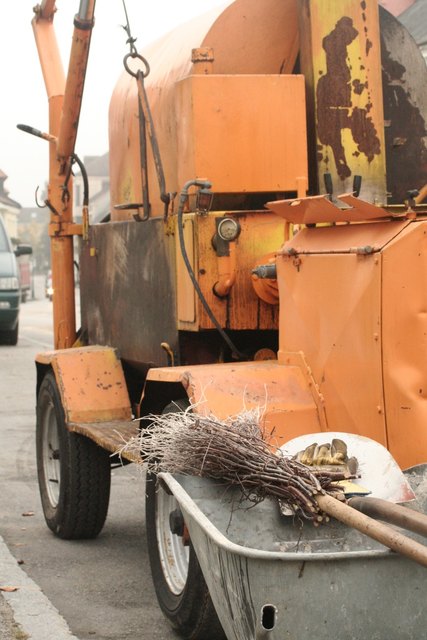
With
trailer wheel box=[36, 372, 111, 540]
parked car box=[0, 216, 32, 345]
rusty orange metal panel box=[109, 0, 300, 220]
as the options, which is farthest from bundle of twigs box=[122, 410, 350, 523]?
parked car box=[0, 216, 32, 345]

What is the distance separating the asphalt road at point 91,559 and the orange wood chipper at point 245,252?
196 millimetres

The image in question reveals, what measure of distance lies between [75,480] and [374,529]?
12.4ft

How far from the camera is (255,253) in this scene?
6160mm

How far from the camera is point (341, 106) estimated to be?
6.28m

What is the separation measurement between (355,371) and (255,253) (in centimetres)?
142

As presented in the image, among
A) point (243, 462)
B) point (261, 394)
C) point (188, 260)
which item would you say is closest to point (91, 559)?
point (188, 260)

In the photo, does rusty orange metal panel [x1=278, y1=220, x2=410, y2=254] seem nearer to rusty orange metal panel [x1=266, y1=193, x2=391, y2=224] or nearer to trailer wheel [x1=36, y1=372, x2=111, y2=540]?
rusty orange metal panel [x1=266, y1=193, x2=391, y2=224]

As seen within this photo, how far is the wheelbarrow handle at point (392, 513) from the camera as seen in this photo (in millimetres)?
3541

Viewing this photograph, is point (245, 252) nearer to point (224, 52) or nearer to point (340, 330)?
point (224, 52)

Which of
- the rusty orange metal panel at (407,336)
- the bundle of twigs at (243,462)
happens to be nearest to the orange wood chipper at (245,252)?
the rusty orange metal panel at (407,336)

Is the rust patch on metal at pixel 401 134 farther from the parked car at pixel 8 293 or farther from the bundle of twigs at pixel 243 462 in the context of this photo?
the parked car at pixel 8 293

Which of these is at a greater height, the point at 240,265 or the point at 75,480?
the point at 240,265

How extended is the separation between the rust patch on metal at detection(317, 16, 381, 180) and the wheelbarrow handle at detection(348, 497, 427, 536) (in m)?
2.68

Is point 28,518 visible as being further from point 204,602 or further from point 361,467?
point 361,467
